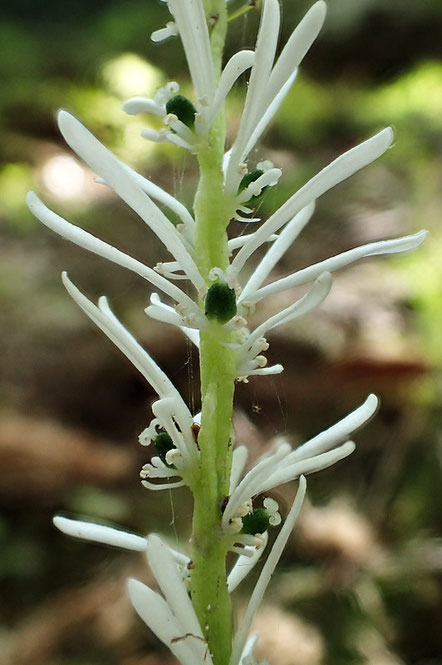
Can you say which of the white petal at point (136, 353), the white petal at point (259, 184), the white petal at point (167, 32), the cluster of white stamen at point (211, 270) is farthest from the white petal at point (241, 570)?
the white petal at point (167, 32)

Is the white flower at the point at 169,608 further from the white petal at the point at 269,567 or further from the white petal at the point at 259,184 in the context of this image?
the white petal at the point at 259,184

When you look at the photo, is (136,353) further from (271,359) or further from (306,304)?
(271,359)

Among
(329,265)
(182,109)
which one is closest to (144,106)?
(182,109)

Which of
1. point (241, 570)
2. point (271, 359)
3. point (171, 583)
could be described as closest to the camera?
point (171, 583)

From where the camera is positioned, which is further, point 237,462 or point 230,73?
point 237,462

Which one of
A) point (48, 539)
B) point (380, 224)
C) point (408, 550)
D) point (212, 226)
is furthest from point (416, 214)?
point (212, 226)

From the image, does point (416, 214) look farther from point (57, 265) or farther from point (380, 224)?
point (57, 265)
